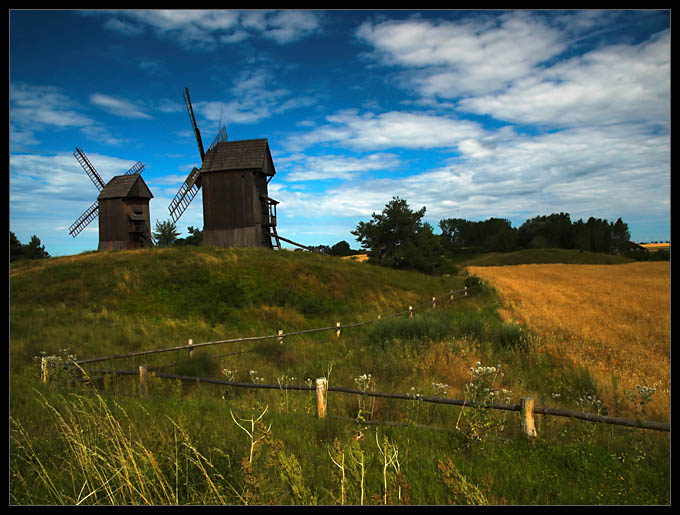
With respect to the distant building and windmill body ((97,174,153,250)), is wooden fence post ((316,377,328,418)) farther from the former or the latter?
the distant building

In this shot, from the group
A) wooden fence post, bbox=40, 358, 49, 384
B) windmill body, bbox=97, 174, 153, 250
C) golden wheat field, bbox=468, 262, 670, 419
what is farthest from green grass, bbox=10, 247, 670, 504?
windmill body, bbox=97, 174, 153, 250

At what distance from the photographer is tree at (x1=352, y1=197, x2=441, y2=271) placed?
3594 centimetres

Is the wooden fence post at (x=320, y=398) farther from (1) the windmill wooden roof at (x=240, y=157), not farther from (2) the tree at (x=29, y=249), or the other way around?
(2) the tree at (x=29, y=249)

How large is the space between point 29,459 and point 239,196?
92.2 feet

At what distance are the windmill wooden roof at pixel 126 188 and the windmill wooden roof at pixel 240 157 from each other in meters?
11.8

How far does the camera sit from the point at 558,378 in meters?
8.46

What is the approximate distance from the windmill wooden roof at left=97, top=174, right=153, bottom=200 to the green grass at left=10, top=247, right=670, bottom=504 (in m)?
19.9

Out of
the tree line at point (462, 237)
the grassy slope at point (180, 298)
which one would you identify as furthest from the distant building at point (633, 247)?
the grassy slope at point (180, 298)

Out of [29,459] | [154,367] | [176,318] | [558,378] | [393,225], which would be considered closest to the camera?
[29,459]

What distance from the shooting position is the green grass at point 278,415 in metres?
3.52
